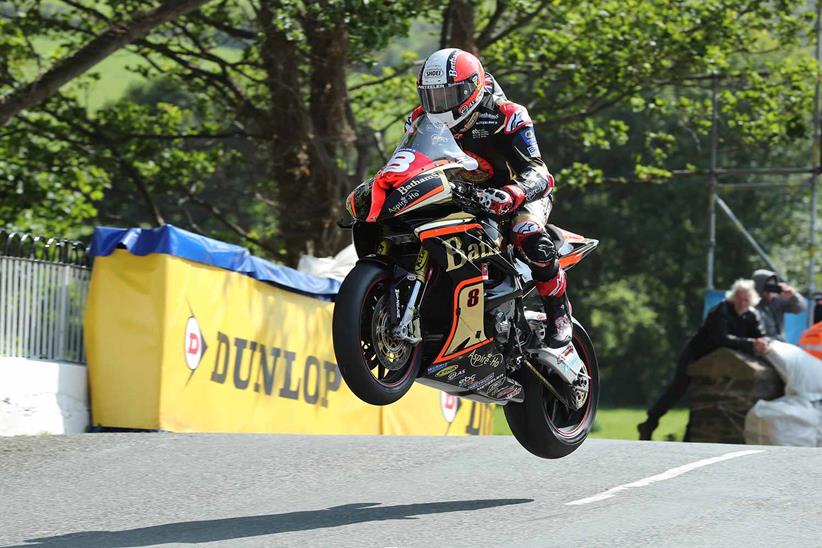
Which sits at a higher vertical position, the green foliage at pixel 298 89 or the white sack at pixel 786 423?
the green foliage at pixel 298 89

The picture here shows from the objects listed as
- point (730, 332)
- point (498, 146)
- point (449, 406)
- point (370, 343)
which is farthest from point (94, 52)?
point (370, 343)

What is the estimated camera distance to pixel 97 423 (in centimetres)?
1129

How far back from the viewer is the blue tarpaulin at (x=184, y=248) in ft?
37.5

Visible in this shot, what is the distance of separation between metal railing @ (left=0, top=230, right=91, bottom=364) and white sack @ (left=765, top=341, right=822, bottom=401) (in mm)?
6977

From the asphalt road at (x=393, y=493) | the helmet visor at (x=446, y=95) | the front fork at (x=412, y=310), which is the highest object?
the helmet visor at (x=446, y=95)

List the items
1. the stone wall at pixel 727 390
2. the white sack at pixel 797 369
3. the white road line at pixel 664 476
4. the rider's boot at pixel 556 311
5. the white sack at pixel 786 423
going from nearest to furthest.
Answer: the white road line at pixel 664 476 → the rider's boot at pixel 556 311 → the white sack at pixel 786 423 → the white sack at pixel 797 369 → the stone wall at pixel 727 390

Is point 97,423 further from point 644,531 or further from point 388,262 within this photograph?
point 644,531

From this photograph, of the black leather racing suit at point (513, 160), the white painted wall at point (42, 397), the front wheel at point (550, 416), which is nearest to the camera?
the black leather racing suit at point (513, 160)

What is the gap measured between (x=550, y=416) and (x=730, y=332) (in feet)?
21.2

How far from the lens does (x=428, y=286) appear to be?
274 inches

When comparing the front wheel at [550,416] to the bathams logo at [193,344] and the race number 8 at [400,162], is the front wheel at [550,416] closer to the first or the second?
the race number 8 at [400,162]

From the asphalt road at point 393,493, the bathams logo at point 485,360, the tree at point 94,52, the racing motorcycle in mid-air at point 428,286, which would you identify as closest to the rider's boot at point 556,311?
the racing motorcycle in mid-air at point 428,286

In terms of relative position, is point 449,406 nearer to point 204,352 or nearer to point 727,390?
point 727,390

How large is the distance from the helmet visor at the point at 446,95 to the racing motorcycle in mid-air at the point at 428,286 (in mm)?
101
